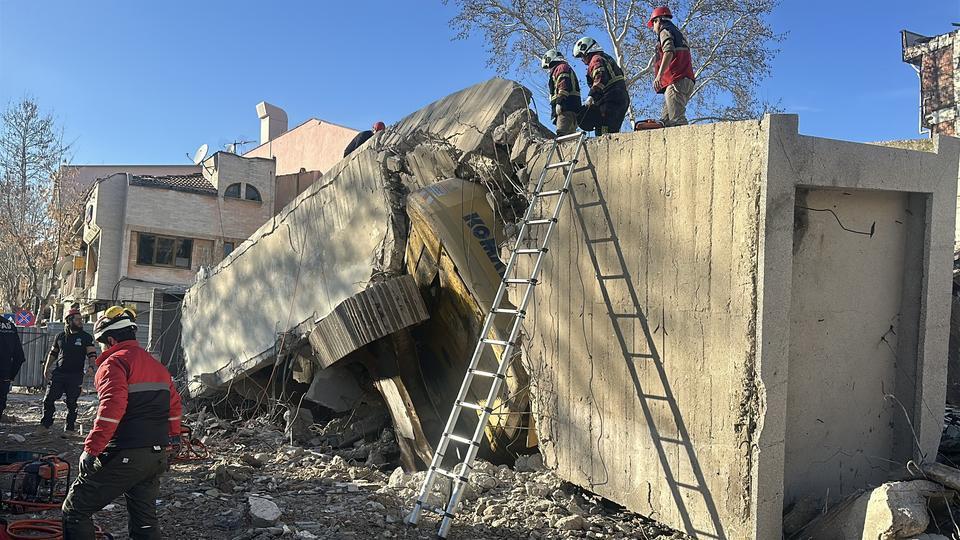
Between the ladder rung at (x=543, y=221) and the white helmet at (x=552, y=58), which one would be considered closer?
the ladder rung at (x=543, y=221)

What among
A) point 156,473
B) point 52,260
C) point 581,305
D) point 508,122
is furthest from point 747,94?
point 52,260

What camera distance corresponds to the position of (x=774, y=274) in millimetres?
4266

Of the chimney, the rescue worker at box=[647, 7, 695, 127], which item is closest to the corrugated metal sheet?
the rescue worker at box=[647, 7, 695, 127]

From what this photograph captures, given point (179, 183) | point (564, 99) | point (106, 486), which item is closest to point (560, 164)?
point (564, 99)

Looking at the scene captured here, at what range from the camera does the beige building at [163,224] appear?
27625 millimetres

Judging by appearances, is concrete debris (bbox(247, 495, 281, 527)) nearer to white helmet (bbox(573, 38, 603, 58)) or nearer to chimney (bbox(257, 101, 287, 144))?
white helmet (bbox(573, 38, 603, 58))

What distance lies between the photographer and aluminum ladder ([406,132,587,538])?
4.91 m

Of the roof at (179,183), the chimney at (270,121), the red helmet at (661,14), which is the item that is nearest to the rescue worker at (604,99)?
the red helmet at (661,14)

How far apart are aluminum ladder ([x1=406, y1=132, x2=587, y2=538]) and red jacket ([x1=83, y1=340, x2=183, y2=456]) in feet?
5.71

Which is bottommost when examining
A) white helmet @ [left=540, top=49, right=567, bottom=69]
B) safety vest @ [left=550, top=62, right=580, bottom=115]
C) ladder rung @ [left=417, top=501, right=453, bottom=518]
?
ladder rung @ [left=417, top=501, right=453, bottom=518]

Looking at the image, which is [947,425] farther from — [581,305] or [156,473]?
[156,473]

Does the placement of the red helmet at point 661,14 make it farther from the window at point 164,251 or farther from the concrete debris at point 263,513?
the window at point 164,251

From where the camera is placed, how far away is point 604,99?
22.8ft

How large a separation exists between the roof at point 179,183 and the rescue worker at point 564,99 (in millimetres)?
24419
